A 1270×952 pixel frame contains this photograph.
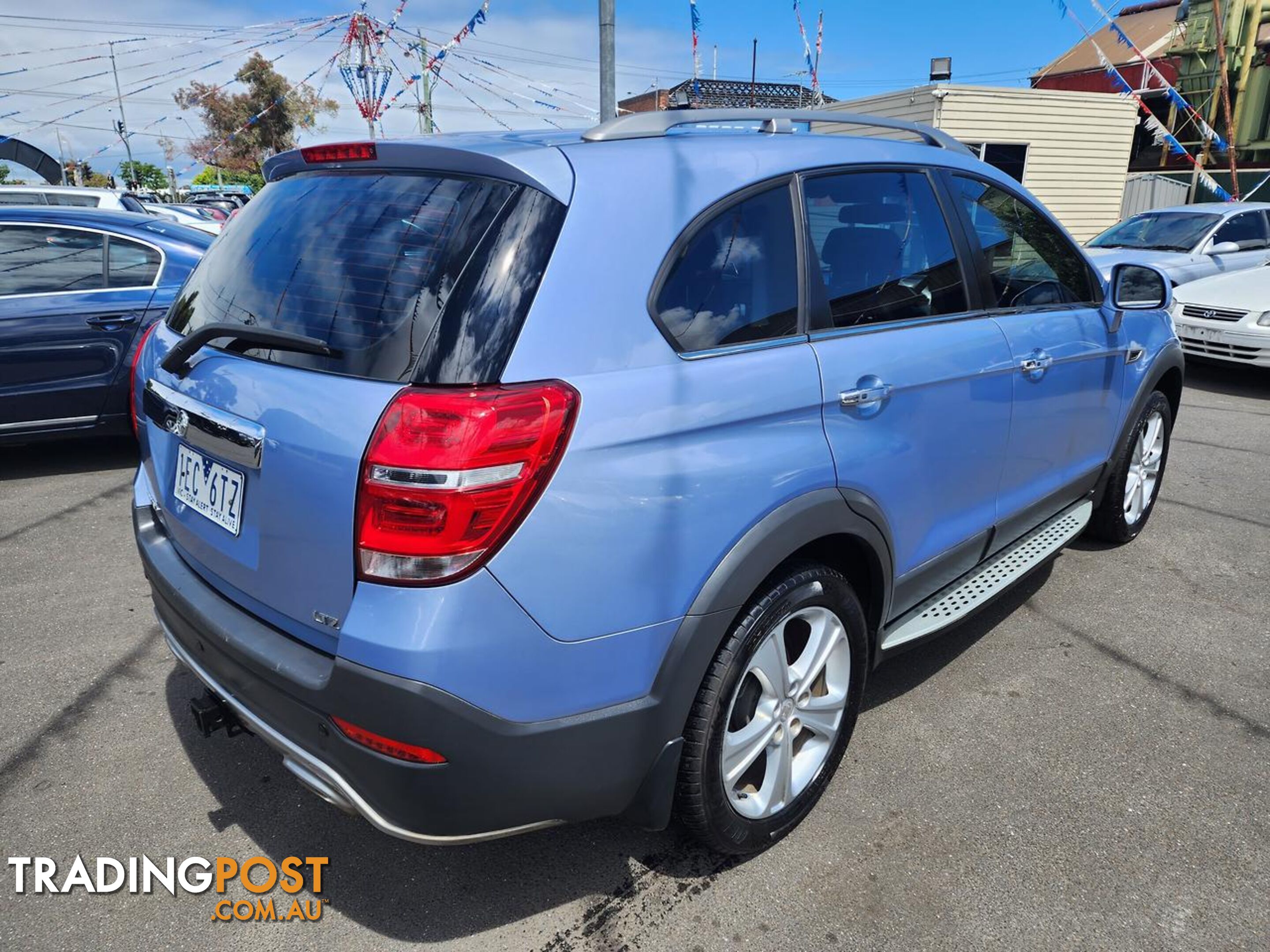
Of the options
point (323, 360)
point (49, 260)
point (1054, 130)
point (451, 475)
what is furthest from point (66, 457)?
point (1054, 130)

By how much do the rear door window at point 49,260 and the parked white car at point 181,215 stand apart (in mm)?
6863

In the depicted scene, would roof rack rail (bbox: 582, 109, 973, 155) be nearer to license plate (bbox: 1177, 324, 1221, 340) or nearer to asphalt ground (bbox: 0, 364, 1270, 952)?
asphalt ground (bbox: 0, 364, 1270, 952)

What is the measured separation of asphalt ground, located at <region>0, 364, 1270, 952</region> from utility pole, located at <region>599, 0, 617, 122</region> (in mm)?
5513

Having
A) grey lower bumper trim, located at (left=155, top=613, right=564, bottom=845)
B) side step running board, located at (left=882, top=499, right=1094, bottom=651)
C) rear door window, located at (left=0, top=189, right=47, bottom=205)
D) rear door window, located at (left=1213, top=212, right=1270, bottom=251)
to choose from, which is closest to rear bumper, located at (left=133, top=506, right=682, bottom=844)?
grey lower bumper trim, located at (left=155, top=613, right=564, bottom=845)

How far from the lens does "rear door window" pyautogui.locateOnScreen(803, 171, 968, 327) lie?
91.6 inches

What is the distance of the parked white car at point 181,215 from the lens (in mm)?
13312

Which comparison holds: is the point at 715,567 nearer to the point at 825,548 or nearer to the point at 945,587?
the point at 825,548

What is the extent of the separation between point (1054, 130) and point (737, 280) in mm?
17445

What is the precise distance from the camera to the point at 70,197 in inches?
473

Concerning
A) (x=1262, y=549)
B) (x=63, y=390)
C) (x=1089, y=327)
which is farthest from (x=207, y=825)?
(x=1262, y=549)

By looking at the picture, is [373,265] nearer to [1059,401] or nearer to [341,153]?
[341,153]

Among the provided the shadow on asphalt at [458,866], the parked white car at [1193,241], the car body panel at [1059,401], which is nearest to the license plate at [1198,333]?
the parked white car at [1193,241]

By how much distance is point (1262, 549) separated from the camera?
435 centimetres

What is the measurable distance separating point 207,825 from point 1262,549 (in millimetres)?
4849
